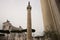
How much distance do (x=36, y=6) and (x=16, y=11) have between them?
1531 mm

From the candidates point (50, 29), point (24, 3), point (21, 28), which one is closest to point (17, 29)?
point (21, 28)

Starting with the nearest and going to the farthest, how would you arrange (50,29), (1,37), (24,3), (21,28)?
(50,29) → (1,37) → (21,28) → (24,3)

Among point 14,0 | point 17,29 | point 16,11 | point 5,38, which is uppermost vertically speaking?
point 14,0

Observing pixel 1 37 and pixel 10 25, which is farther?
pixel 10 25

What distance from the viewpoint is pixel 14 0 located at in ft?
Answer: 33.7

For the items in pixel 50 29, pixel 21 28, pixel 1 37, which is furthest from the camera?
pixel 21 28

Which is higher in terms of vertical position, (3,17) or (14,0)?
(14,0)

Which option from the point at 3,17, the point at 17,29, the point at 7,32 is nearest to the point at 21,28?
the point at 17,29

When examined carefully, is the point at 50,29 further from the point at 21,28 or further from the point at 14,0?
the point at 14,0

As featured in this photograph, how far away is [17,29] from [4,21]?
122 cm

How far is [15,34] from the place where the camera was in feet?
30.2

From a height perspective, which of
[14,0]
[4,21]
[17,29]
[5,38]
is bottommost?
[5,38]

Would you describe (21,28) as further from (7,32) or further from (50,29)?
(50,29)

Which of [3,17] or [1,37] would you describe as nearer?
[1,37]
